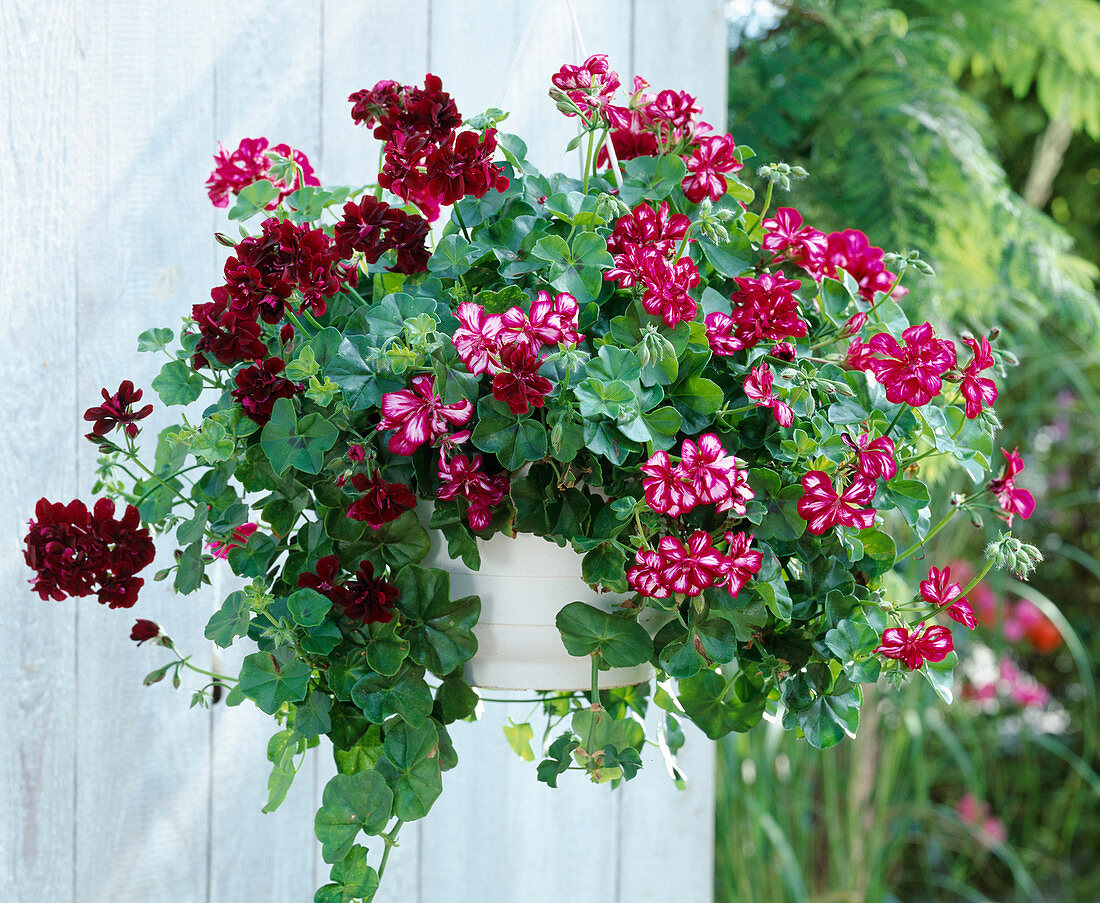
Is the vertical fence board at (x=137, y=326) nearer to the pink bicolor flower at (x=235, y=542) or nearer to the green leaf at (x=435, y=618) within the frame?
the pink bicolor flower at (x=235, y=542)

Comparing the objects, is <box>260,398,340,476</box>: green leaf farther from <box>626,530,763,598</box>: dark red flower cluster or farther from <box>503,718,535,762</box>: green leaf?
<box>503,718,535,762</box>: green leaf

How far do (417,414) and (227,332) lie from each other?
5.6 inches

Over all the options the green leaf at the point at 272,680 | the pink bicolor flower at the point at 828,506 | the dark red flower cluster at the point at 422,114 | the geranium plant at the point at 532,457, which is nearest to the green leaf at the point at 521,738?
the geranium plant at the point at 532,457

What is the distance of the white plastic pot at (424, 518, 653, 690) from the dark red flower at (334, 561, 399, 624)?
0.05 meters

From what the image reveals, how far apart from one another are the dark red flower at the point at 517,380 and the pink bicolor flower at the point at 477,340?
1 cm

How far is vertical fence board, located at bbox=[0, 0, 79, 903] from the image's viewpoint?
860 millimetres

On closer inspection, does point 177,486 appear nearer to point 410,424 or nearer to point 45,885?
point 410,424

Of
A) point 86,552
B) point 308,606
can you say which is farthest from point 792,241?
point 86,552

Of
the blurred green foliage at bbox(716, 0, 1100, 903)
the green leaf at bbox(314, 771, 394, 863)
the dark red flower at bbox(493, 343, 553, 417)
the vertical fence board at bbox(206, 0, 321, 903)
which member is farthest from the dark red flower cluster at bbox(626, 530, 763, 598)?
the blurred green foliage at bbox(716, 0, 1100, 903)

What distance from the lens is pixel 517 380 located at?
53 cm

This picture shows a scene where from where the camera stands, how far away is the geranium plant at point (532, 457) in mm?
555

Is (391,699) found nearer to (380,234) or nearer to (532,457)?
(532,457)

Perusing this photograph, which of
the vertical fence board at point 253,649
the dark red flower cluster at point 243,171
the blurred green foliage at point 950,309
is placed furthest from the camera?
the blurred green foliage at point 950,309

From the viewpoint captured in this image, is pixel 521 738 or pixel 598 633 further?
pixel 521 738
